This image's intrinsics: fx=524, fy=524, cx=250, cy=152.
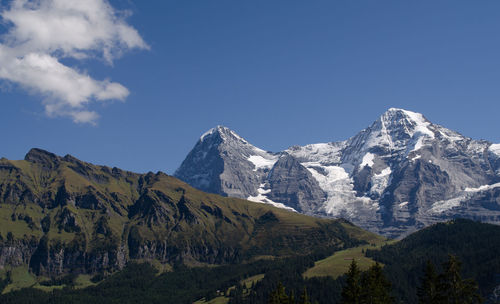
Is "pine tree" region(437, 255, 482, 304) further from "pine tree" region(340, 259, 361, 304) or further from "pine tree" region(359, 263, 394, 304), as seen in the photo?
"pine tree" region(340, 259, 361, 304)

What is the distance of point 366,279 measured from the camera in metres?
91.3

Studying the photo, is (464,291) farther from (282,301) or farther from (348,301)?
(282,301)

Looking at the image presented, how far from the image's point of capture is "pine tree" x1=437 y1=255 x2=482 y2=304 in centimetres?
7856

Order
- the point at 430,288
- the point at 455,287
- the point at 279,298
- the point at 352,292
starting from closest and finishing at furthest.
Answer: the point at 455,287 → the point at 430,288 → the point at 352,292 → the point at 279,298

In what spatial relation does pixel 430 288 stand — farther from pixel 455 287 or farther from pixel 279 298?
pixel 279 298

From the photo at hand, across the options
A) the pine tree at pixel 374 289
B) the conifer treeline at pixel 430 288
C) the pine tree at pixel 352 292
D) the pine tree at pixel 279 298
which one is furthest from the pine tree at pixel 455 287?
the pine tree at pixel 279 298

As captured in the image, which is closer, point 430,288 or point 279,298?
point 430,288

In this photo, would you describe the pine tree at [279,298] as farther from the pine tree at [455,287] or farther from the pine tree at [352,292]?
the pine tree at [455,287]

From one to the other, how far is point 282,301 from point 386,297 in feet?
68.4

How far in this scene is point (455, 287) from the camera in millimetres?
78938

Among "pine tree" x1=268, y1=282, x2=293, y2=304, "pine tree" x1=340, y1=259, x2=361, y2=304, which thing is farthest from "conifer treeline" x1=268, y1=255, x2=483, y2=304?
"pine tree" x1=268, y1=282, x2=293, y2=304

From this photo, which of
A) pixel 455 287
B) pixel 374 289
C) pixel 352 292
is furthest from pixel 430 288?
pixel 352 292

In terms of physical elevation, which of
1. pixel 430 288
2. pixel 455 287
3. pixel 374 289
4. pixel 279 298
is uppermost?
pixel 455 287

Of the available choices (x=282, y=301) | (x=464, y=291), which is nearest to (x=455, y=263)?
(x=464, y=291)
